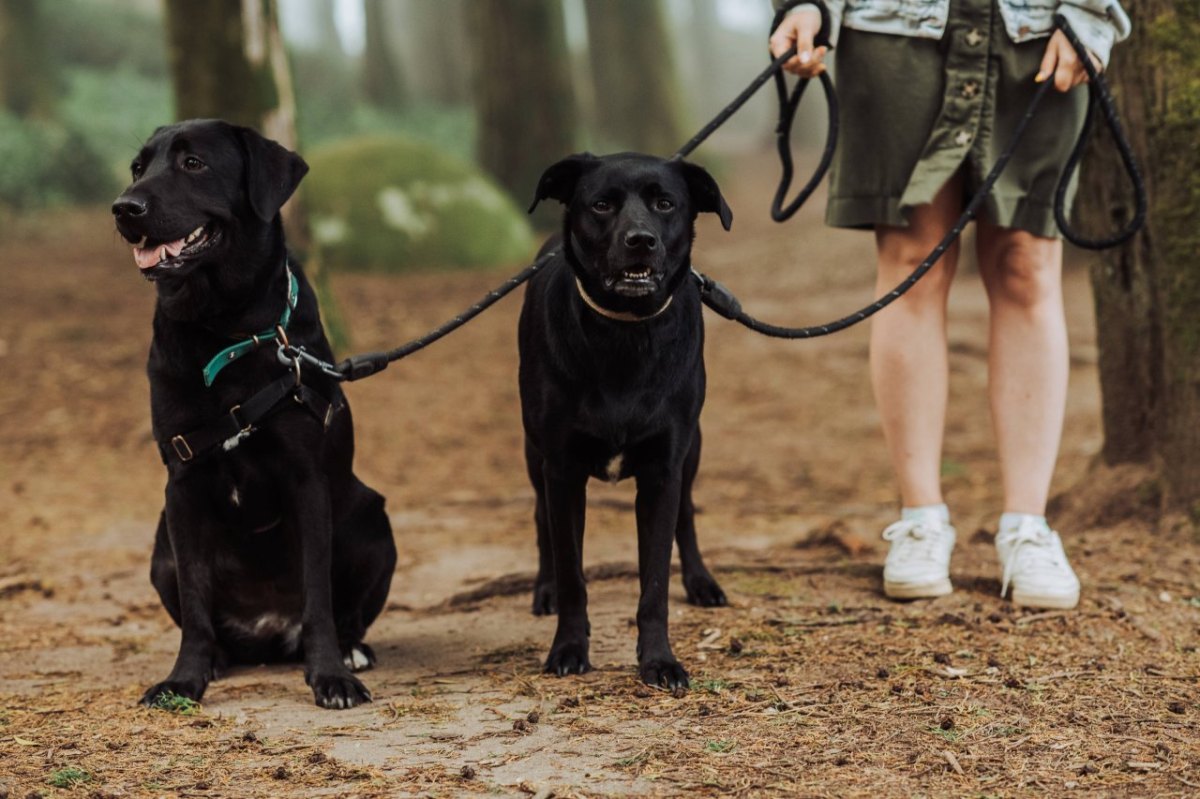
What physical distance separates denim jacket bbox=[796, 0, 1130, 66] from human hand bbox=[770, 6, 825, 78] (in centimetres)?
6

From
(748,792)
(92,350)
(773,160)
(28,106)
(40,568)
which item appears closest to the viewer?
(748,792)

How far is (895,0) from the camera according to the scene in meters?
3.73

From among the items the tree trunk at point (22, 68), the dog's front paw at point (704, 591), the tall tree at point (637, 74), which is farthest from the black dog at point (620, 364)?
the tall tree at point (637, 74)

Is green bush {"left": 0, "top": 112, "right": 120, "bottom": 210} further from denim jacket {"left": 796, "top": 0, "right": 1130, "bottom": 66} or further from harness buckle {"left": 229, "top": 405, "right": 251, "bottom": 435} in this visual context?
denim jacket {"left": 796, "top": 0, "right": 1130, "bottom": 66}

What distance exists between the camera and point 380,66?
22094mm

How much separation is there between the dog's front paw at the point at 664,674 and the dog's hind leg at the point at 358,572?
2.81ft

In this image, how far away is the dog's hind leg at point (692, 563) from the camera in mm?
3961

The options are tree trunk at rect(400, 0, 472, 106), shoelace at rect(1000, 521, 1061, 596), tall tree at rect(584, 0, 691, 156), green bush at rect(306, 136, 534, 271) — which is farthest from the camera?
tree trunk at rect(400, 0, 472, 106)

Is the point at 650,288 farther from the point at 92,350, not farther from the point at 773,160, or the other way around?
the point at 773,160

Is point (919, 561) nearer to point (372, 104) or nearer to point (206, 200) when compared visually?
point (206, 200)

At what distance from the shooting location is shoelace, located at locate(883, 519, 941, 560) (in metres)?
3.92

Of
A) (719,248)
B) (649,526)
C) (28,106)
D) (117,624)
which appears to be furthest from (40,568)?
(28,106)

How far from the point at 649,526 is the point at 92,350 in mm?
6452

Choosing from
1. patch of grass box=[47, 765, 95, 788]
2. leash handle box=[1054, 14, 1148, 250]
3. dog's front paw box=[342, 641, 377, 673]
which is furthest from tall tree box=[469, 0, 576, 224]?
patch of grass box=[47, 765, 95, 788]
